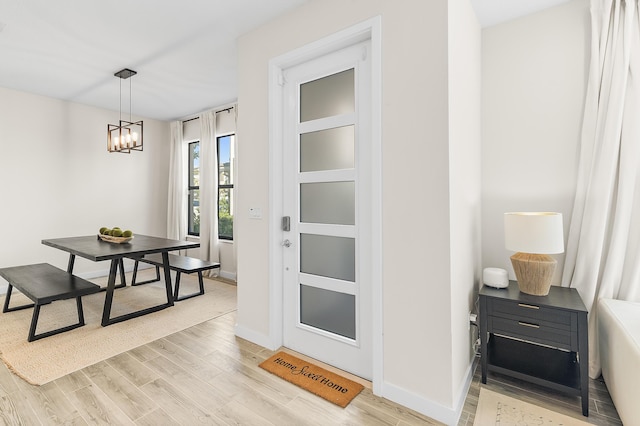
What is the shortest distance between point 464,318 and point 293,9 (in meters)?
2.53

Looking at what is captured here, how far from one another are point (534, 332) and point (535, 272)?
1.23ft

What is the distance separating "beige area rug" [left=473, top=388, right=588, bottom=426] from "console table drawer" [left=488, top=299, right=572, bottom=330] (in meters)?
0.50

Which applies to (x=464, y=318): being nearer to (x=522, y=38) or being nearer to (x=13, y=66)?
(x=522, y=38)

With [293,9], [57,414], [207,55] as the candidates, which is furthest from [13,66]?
[57,414]

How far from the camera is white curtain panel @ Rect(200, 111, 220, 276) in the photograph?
504 centimetres

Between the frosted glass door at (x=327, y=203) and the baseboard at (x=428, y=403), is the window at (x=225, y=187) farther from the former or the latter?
the baseboard at (x=428, y=403)

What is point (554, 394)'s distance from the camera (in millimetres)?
2010

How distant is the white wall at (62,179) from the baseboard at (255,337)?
11.5 ft

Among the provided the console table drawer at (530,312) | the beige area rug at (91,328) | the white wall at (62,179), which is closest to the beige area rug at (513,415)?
the console table drawer at (530,312)

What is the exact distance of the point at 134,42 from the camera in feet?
9.52

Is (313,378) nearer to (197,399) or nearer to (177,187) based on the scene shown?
(197,399)

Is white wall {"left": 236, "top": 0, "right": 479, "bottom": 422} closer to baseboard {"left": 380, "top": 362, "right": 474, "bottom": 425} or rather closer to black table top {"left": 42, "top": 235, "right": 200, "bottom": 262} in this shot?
baseboard {"left": 380, "top": 362, "right": 474, "bottom": 425}

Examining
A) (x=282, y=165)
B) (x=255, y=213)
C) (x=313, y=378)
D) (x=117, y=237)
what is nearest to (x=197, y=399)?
(x=313, y=378)

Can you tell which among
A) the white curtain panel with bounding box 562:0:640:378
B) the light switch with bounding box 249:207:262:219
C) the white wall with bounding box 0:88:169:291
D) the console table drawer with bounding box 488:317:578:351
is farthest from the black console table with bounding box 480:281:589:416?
the white wall with bounding box 0:88:169:291
